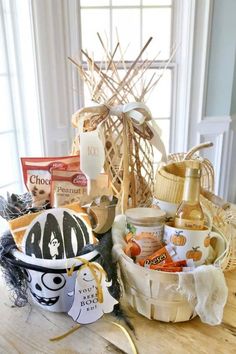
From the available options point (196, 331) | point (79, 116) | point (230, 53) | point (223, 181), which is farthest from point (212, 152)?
point (196, 331)

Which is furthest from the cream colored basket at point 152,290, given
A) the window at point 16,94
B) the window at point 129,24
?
the window at point 129,24

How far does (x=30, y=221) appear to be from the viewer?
1.98 ft

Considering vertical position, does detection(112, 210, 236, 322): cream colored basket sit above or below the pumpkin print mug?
below

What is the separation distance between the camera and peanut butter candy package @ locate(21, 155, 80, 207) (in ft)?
2.37

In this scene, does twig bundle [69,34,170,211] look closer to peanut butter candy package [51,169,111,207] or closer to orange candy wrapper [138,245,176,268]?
peanut butter candy package [51,169,111,207]

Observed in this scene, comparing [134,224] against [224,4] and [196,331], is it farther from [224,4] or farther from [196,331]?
[224,4]

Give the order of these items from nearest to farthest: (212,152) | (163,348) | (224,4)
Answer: (163,348) → (224,4) → (212,152)

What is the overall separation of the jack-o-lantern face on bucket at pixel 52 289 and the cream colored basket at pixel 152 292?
0.10 metres

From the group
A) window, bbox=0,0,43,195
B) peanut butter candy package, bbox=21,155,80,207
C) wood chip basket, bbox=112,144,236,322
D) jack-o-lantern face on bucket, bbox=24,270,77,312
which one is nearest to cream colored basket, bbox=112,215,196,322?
wood chip basket, bbox=112,144,236,322

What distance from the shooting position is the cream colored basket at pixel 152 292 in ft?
1.81

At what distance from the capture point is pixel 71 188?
0.72m

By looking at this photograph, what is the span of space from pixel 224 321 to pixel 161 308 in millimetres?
144

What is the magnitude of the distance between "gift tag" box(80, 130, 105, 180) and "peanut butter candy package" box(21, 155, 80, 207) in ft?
0.17

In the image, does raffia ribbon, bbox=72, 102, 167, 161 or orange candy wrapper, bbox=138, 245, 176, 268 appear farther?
raffia ribbon, bbox=72, 102, 167, 161
